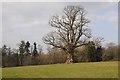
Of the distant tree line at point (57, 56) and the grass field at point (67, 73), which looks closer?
the grass field at point (67, 73)

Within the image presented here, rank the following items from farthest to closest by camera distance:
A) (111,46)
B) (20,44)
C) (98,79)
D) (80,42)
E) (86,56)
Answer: (20,44) → (111,46) → (86,56) → (80,42) → (98,79)

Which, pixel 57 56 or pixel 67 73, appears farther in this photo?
pixel 57 56

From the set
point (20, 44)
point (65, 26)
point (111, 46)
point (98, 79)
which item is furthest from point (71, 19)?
point (98, 79)

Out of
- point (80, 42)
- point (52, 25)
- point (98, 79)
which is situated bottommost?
point (98, 79)

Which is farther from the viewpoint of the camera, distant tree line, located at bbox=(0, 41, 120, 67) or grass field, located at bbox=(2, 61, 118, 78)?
distant tree line, located at bbox=(0, 41, 120, 67)

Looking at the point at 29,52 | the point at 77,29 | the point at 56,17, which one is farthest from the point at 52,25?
the point at 29,52

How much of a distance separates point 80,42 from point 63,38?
321 centimetres

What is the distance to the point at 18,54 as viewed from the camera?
61906 millimetres

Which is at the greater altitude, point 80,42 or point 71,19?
point 71,19

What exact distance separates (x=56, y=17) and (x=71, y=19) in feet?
9.66

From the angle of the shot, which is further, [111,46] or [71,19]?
[111,46]

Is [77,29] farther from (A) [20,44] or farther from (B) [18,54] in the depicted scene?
(A) [20,44]

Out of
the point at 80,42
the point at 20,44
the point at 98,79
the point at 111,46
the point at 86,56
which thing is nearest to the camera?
the point at 98,79

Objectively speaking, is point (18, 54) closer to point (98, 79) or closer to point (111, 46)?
point (111, 46)
